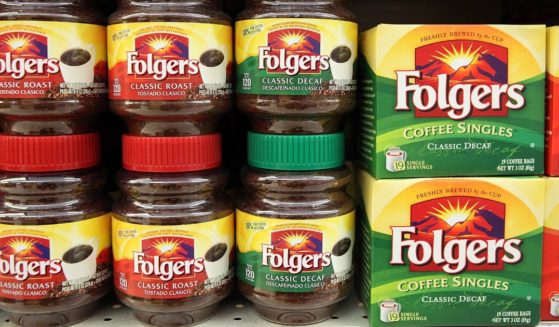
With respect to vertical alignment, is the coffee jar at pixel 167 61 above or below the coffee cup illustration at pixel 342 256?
above

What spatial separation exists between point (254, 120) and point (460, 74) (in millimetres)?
387

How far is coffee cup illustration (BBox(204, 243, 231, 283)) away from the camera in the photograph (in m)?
1.09

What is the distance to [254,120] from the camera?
3.83 feet

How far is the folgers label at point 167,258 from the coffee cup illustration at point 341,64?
34cm

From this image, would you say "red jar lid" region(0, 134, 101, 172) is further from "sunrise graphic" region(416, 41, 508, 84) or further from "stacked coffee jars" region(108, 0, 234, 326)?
"sunrise graphic" region(416, 41, 508, 84)

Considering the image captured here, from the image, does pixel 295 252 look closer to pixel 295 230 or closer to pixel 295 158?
pixel 295 230

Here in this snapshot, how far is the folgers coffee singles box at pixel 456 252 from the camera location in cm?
107

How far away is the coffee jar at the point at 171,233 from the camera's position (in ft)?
3.50

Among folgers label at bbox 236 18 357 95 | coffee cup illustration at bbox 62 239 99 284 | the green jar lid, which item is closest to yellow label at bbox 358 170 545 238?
the green jar lid

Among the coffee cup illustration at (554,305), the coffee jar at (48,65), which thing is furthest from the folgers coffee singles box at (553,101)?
the coffee jar at (48,65)

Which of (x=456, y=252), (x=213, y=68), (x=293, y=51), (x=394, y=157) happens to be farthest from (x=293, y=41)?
(x=456, y=252)

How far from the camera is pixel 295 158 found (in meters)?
1.10

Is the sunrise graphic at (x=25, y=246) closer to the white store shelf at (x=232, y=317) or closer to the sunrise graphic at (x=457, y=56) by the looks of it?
the white store shelf at (x=232, y=317)

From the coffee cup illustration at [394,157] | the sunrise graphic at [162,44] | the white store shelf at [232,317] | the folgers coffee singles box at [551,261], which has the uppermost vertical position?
the sunrise graphic at [162,44]
